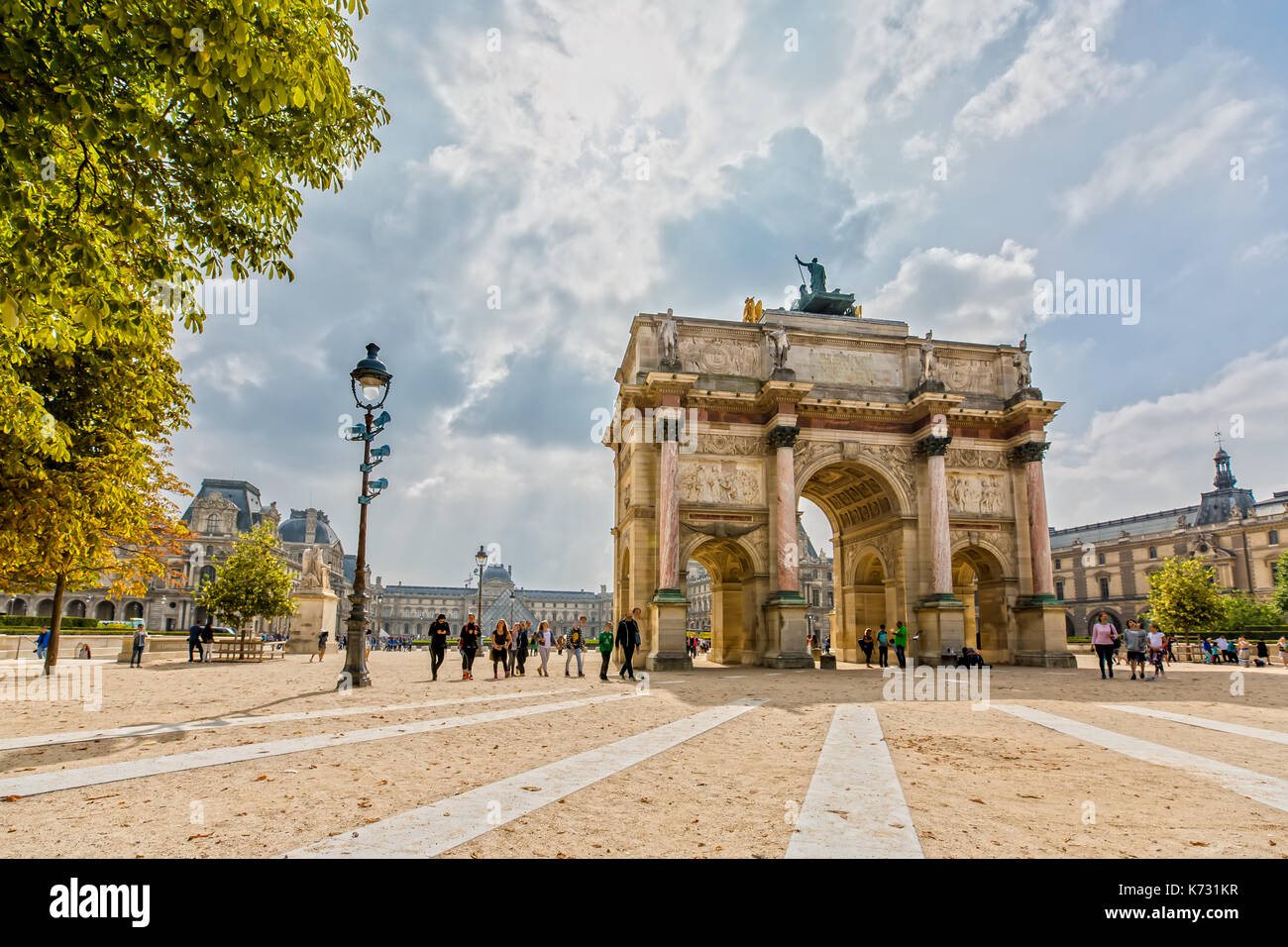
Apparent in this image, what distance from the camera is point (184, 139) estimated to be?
608 cm

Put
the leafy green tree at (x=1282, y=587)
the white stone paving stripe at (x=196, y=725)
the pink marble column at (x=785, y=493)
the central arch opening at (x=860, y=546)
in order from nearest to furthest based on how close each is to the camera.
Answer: the white stone paving stripe at (x=196, y=725), the pink marble column at (x=785, y=493), the central arch opening at (x=860, y=546), the leafy green tree at (x=1282, y=587)

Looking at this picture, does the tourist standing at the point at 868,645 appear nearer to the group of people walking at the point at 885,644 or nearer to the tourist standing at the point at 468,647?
the group of people walking at the point at 885,644

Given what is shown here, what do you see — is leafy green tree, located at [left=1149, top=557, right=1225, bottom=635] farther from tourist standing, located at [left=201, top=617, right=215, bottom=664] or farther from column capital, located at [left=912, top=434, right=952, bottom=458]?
tourist standing, located at [left=201, top=617, right=215, bottom=664]

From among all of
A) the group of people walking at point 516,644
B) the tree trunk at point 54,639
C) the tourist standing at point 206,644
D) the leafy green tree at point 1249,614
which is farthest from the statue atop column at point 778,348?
the leafy green tree at point 1249,614

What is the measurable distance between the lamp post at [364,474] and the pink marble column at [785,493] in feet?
51.9

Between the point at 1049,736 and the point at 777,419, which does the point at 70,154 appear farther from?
the point at 777,419

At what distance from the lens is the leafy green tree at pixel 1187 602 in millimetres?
50000

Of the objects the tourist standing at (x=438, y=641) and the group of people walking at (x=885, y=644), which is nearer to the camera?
the tourist standing at (x=438, y=641)

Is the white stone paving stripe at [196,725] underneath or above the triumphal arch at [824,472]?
underneath

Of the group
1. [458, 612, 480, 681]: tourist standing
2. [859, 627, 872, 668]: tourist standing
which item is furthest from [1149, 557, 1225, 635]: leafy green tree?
[458, 612, 480, 681]: tourist standing

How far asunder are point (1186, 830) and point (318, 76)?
27.8 ft

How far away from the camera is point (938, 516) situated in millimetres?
29703

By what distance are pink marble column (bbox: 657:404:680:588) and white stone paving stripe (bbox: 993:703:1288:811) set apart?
52.5 feet
